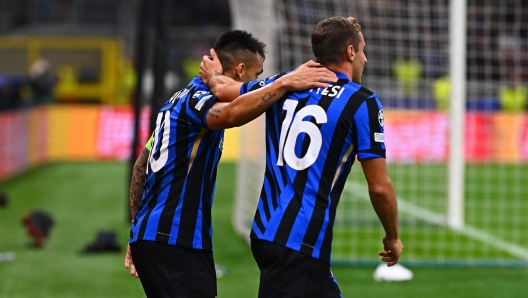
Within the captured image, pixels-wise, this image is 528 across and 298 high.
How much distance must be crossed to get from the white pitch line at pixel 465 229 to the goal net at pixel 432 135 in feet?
0.06

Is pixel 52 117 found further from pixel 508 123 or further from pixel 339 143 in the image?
pixel 339 143

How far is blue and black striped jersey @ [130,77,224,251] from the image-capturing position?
4.25 m

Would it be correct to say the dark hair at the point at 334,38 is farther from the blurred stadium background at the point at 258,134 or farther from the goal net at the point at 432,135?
the goal net at the point at 432,135

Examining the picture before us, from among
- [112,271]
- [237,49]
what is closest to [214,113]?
[237,49]

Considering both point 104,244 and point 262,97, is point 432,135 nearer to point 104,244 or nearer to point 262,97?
point 104,244

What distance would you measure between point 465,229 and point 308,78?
26.3 feet

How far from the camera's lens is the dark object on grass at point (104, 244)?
32.2 feet

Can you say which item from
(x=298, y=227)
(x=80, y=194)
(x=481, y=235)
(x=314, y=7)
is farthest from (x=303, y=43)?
(x=298, y=227)

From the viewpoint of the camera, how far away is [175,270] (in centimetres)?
421

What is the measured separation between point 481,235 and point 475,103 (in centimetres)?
946

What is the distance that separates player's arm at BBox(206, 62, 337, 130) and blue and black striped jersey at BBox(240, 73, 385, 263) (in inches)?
2.3

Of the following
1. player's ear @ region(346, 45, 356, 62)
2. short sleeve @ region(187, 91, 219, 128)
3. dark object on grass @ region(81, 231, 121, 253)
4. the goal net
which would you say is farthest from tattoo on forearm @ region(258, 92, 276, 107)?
dark object on grass @ region(81, 231, 121, 253)

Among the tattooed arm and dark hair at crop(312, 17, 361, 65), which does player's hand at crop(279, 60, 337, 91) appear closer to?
dark hair at crop(312, 17, 361, 65)

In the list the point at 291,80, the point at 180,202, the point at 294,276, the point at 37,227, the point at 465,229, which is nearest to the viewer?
the point at 294,276
